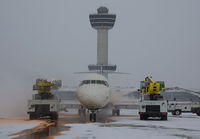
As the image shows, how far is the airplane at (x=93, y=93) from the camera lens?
2181 centimetres

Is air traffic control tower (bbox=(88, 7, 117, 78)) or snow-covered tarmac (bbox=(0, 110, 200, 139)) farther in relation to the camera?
air traffic control tower (bbox=(88, 7, 117, 78))

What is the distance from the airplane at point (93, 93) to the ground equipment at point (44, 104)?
263 cm

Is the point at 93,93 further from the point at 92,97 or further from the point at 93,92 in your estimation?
the point at 92,97

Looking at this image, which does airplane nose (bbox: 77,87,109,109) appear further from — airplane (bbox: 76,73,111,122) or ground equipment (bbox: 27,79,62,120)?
ground equipment (bbox: 27,79,62,120)

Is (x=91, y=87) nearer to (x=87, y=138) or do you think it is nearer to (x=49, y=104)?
(x=49, y=104)

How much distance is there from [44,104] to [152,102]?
9356 mm

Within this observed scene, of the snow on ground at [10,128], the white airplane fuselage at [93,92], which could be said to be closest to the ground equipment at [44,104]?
the white airplane fuselage at [93,92]

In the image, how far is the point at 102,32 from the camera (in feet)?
578

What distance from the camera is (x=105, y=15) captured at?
17838 cm

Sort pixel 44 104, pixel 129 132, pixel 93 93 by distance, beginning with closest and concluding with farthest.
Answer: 1. pixel 129 132
2. pixel 93 93
3. pixel 44 104

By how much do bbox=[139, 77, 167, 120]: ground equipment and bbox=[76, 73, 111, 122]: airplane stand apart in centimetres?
368

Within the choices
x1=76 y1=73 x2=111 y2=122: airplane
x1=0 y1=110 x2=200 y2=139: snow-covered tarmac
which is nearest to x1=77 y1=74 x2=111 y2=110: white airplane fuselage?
x1=76 y1=73 x2=111 y2=122: airplane

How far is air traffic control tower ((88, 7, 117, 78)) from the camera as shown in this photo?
169 meters

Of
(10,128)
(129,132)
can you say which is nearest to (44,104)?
(10,128)
